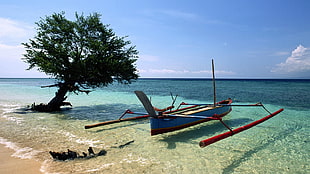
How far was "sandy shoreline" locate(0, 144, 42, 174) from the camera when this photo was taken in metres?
5.05

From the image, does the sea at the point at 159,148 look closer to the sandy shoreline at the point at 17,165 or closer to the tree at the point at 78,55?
the sandy shoreline at the point at 17,165

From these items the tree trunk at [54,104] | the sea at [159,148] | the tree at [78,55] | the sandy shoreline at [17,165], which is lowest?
the sea at [159,148]

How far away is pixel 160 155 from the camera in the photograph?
21.7 ft

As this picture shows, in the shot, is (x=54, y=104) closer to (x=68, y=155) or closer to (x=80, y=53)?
(x=80, y=53)

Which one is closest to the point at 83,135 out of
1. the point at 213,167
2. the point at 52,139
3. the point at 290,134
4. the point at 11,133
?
the point at 52,139

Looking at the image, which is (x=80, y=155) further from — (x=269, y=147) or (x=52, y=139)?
(x=269, y=147)

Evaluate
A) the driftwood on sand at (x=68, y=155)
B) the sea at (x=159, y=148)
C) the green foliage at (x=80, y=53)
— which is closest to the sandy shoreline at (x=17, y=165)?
the sea at (x=159, y=148)

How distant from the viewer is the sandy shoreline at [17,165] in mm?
5049

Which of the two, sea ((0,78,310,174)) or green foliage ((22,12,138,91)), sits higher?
green foliage ((22,12,138,91))

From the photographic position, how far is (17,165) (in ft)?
17.7

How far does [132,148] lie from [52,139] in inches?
155

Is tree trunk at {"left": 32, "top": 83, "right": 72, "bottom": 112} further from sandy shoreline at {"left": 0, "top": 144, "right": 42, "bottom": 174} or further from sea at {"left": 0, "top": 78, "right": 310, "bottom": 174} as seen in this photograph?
sandy shoreline at {"left": 0, "top": 144, "right": 42, "bottom": 174}

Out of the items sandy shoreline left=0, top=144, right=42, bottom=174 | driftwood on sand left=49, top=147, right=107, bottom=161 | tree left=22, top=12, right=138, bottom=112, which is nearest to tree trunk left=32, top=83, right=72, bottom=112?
tree left=22, top=12, right=138, bottom=112

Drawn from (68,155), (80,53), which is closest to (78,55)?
(80,53)
